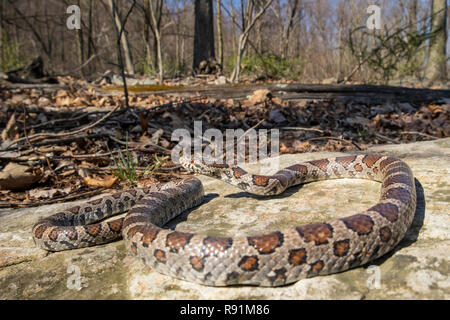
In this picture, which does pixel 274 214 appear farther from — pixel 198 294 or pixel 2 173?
pixel 2 173

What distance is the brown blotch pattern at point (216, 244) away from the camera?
10.2 feet

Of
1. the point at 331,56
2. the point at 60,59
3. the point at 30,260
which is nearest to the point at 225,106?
the point at 30,260

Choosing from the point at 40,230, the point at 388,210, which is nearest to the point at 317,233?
the point at 388,210

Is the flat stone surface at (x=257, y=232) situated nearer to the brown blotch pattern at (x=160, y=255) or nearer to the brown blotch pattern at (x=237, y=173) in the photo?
the brown blotch pattern at (x=160, y=255)

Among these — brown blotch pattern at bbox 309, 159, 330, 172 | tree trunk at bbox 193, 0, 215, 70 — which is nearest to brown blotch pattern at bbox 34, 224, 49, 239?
brown blotch pattern at bbox 309, 159, 330, 172

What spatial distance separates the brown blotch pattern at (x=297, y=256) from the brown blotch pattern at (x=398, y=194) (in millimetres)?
1329

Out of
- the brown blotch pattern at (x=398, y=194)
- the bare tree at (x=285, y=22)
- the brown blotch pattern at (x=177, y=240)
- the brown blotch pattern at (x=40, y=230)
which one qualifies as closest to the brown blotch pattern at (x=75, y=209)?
the brown blotch pattern at (x=40, y=230)

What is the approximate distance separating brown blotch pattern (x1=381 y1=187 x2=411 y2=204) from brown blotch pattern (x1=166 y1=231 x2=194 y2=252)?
2.17m

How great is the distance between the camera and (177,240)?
10.8 feet

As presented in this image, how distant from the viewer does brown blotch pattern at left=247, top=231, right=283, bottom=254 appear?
10.1 ft

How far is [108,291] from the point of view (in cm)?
293

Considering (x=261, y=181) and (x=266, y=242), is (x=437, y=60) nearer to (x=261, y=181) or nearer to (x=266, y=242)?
(x=261, y=181)

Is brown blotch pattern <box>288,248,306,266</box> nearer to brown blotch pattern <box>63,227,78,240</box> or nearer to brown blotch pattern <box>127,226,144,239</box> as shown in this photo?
brown blotch pattern <box>127,226,144,239</box>

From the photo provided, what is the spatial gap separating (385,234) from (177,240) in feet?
6.27
